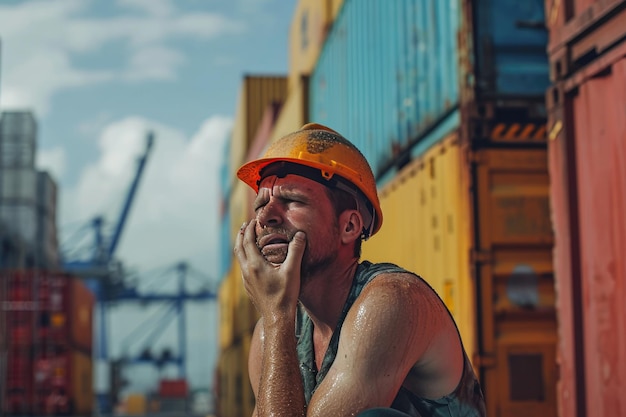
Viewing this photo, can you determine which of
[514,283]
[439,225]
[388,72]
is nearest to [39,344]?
[388,72]

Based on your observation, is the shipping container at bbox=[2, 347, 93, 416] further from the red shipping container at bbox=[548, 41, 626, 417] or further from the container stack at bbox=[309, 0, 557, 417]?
the red shipping container at bbox=[548, 41, 626, 417]

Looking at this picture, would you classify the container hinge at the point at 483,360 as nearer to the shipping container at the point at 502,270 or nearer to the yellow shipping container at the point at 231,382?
the shipping container at the point at 502,270

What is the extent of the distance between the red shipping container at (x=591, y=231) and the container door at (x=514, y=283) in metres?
1.28

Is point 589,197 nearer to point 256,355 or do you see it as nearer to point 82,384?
point 256,355

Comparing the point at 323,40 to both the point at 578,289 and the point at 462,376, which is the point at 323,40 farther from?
the point at 462,376

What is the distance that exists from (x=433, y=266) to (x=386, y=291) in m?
6.18

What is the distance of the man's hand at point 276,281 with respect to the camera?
3.00m

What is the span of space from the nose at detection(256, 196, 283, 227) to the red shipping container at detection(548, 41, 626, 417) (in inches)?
137

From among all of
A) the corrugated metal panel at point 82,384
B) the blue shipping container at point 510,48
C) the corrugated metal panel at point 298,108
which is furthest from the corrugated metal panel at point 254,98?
the blue shipping container at point 510,48

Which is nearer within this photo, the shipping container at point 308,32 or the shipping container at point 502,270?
the shipping container at point 502,270

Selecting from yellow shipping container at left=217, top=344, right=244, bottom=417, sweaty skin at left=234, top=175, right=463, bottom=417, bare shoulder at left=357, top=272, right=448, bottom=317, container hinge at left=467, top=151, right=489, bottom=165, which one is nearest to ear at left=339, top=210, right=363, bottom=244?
sweaty skin at left=234, top=175, right=463, bottom=417

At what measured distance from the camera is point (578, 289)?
653 centimetres

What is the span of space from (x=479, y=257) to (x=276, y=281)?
5285 mm

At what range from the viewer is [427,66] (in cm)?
979
